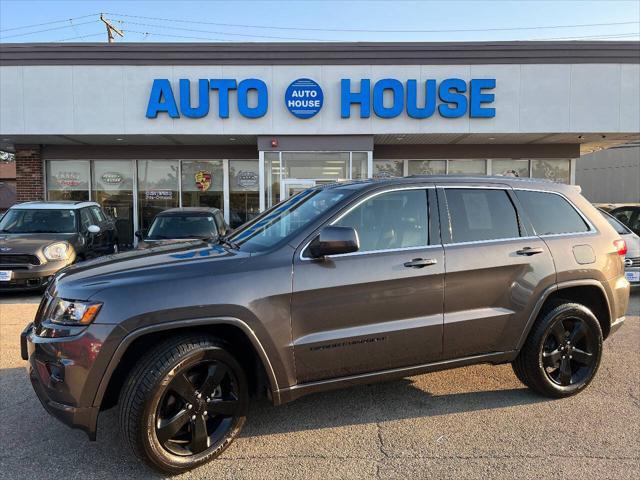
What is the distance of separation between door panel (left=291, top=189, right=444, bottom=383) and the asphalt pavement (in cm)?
51

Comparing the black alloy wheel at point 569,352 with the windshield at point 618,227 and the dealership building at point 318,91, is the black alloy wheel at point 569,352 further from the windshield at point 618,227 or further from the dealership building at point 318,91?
the dealership building at point 318,91

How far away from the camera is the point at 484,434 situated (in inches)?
133

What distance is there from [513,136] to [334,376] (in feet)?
39.0

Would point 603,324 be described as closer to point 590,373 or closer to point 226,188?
point 590,373

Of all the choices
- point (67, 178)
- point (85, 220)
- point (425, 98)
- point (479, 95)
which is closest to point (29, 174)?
point (67, 178)

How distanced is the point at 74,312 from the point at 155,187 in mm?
12937

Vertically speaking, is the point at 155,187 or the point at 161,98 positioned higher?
the point at 161,98

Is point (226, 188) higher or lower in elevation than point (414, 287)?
higher

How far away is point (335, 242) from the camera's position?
10.0 ft

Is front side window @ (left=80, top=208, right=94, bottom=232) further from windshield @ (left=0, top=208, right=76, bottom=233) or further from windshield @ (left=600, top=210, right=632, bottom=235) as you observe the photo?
windshield @ (left=600, top=210, right=632, bottom=235)

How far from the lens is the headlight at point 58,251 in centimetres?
795

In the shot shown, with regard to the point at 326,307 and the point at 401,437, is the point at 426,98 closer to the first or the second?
the point at 326,307

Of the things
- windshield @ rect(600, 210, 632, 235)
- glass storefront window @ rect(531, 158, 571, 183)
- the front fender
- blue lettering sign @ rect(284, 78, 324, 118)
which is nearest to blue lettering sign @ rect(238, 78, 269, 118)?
blue lettering sign @ rect(284, 78, 324, 118)

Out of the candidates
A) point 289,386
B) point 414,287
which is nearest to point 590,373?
point 414,287
